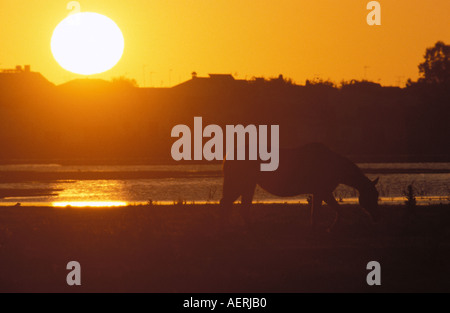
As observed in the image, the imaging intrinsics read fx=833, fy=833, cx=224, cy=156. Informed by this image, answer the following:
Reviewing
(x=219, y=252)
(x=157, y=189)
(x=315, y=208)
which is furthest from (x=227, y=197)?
(x=157, y=189)

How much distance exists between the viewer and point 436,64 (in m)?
117

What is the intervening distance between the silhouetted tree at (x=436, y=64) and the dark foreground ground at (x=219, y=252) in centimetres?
10166

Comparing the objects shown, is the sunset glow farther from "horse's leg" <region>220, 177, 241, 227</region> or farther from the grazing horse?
the grazing horse

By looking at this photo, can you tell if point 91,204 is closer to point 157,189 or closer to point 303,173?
point 157,189

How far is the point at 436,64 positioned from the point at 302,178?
106765 millimetres

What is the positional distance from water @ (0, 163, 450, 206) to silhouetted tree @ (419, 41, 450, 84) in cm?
8027

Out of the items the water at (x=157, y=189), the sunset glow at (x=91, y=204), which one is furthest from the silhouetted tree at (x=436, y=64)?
the sunset glow at (x=91, y=204)

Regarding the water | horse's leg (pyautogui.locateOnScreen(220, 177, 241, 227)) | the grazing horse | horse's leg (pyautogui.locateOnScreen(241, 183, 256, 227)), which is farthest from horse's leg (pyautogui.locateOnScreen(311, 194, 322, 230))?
A: the water

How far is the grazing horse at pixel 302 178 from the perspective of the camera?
50.4ft

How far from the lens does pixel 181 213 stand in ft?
60.3

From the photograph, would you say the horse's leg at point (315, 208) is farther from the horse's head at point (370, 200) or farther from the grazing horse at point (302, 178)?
the horse's head at point (370, 200)
